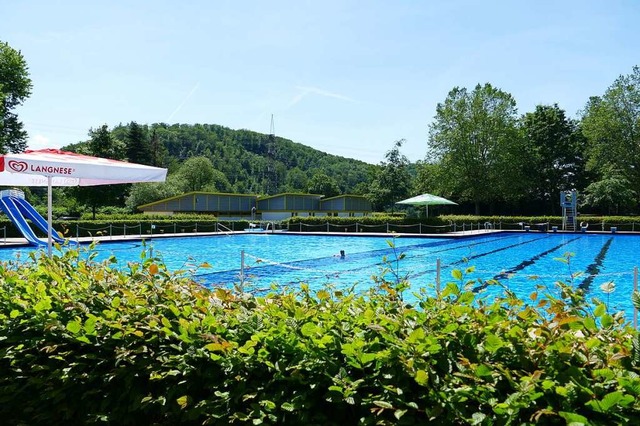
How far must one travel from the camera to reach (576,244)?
83.1 ft

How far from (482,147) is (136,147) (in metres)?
45.5

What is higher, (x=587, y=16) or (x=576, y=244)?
(x=587, y=16)

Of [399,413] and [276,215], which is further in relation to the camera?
[276,215]

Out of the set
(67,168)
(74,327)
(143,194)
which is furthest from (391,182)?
(74,327)

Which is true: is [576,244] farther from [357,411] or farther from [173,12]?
[357,411]

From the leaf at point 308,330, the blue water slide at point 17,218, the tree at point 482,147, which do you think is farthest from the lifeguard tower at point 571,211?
the leaf at point 308,330

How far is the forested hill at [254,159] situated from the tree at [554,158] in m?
43.2

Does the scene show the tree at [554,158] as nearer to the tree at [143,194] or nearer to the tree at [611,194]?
the tree at [611,194]

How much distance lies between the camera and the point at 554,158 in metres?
48.6

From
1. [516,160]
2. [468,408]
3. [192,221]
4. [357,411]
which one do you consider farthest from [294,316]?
[516,160]

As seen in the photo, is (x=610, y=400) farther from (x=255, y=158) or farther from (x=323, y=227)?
(x=255, y=158)

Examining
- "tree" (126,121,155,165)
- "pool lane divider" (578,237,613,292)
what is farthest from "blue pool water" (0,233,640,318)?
"tree" (126,121,155,165)

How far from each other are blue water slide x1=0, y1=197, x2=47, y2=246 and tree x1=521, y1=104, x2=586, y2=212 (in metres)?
42.2

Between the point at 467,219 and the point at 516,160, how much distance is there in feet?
43.0
